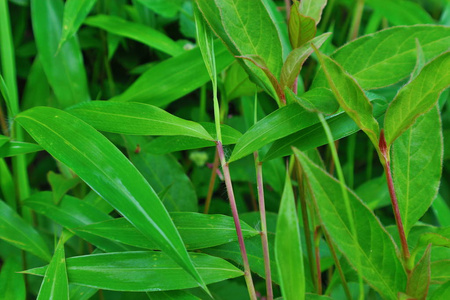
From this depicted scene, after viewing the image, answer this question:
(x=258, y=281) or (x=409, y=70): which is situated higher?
(x=409, y=70)

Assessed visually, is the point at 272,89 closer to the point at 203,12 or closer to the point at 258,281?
the point at 203,12

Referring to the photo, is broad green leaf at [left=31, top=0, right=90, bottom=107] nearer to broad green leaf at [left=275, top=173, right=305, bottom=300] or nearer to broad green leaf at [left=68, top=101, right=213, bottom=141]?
broad green leaf at [left=68, top=101, right=213, bottom=141]

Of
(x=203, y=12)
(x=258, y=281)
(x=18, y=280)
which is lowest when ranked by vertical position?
(x=258, y=281)

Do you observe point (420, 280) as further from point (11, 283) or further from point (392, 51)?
point (11, 283)

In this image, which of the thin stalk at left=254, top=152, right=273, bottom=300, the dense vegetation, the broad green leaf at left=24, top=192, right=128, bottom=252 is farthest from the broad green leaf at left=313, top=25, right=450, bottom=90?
the broad green leaf at left=24, top=192, right=128, bottom=252

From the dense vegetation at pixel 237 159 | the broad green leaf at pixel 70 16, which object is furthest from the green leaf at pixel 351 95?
the broad green leaf at pixel 70 16

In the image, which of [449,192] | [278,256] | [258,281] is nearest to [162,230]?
[278,256]
